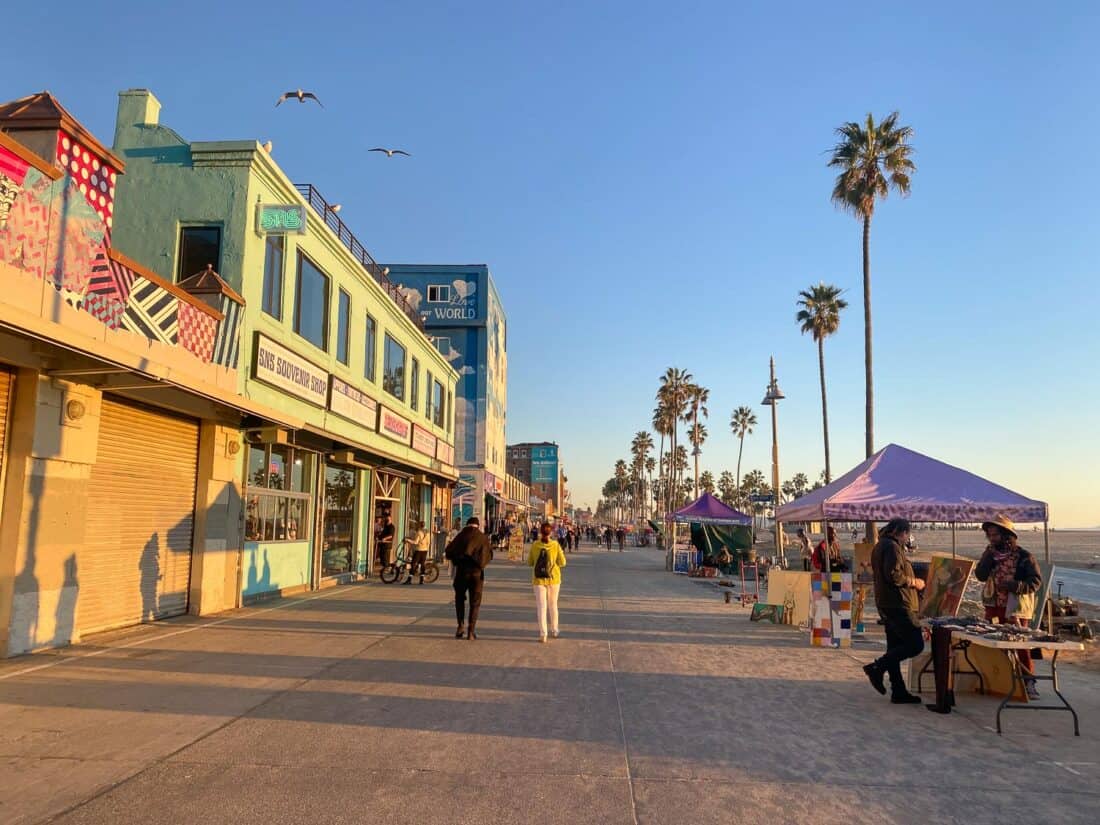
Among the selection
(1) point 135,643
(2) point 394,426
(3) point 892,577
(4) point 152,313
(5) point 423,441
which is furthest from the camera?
(5) point 423,441

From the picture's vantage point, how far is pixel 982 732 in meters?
6.37

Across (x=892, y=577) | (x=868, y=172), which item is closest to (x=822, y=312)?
(x=868, y=172)

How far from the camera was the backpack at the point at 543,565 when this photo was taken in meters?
10.4

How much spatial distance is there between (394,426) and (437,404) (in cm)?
734

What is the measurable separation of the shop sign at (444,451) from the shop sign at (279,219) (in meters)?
16.0

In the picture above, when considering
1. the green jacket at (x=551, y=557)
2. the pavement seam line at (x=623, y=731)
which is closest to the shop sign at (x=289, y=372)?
the green jacket at (x=551, y=557)

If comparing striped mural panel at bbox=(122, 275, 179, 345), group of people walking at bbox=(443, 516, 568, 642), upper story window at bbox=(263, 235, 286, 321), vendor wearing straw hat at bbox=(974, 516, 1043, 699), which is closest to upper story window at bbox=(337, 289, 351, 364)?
upper story window at bbox=(263, 235, 286, 321)

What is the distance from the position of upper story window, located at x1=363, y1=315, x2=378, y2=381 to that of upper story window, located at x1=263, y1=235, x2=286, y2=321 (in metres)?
5.45

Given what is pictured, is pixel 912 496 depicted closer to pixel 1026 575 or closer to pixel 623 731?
pixel 1026 575

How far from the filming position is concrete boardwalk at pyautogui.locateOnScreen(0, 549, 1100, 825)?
4441 mm

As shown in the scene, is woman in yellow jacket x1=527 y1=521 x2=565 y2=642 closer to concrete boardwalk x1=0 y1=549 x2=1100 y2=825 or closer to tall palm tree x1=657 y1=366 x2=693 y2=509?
concrete boardwalk x1=0 y1=549 x2=1100 y2=825

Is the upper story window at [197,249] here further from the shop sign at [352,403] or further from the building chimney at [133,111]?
the shop sign at [352,403]

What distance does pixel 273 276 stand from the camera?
14234 millimetres

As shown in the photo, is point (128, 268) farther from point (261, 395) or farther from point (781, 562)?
point (781, 562)
